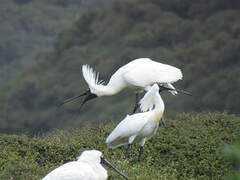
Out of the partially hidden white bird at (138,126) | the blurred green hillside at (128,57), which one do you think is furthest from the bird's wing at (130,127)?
the blurred green hillside at (128,57)

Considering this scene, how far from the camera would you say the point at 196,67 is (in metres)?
27.0

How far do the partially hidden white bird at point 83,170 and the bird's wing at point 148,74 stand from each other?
304cm

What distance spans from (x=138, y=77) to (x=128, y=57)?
20.2 meters

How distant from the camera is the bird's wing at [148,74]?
882 cm

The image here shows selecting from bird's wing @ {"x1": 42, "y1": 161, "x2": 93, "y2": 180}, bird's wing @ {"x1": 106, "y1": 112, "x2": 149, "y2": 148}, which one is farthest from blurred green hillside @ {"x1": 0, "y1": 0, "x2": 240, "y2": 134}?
bird's wing @ {"x1": 42, "y1": 161, "x2": 93, "y2": 180}

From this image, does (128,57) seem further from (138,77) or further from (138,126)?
(138,126)

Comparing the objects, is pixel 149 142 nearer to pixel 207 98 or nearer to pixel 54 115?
pixel 207 98

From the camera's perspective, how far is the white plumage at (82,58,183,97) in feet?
29.0

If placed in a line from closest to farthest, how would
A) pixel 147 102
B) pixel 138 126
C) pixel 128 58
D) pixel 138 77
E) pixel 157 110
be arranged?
pixel 138 126 → pixel 157 110 → pixel 147 102 → pixel 138 77 → pixel 128 58

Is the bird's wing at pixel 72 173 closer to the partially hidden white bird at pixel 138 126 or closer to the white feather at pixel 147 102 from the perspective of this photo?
the partially hidden white bird at pixel 138 126

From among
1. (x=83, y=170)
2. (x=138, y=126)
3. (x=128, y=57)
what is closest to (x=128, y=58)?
(x=128, y=57)

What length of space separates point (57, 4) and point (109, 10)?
15.1 metres

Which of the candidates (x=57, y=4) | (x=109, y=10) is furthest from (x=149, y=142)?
(x=57, y=4)

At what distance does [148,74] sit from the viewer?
8852mm
